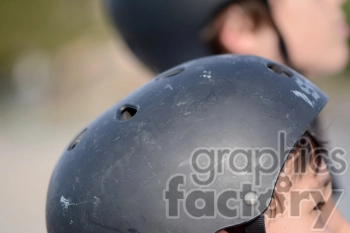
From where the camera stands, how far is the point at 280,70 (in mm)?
1985

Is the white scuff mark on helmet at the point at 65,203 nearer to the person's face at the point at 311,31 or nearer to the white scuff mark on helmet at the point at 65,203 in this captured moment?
the white scuff mark on helmet at the point at 65,203

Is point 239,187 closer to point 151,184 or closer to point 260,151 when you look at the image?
point 260,151

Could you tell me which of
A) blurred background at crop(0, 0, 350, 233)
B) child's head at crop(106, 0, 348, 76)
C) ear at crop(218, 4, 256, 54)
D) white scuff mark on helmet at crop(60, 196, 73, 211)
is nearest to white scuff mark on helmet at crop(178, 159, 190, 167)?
white scuff mark on helmet at crop(60, 196, 73, 211)

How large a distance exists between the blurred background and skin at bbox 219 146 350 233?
4.96 ft

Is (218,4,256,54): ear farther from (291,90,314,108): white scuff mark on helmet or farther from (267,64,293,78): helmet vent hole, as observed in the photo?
(291,90,314,108): white scuff mark on helmet

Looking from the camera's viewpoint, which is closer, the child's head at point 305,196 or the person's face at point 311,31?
the child's head at point 305,196

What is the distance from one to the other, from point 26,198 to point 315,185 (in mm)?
3631

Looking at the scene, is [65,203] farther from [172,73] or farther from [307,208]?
[307,208]

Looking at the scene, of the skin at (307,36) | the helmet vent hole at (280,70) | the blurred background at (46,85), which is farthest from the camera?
the blurred background at (46,85)

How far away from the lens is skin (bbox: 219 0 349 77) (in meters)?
2.96

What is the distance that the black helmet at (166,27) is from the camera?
10.1 feet

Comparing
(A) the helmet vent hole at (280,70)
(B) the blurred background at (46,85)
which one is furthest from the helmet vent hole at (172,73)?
(B) the blurred background at (46,85)

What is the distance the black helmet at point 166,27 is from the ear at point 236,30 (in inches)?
2.7

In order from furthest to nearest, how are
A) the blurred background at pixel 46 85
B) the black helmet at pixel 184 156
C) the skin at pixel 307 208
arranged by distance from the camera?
the blurred background at pixel 46 85
the skin at pixel 307 208
the black helmet at pixel 184 156
